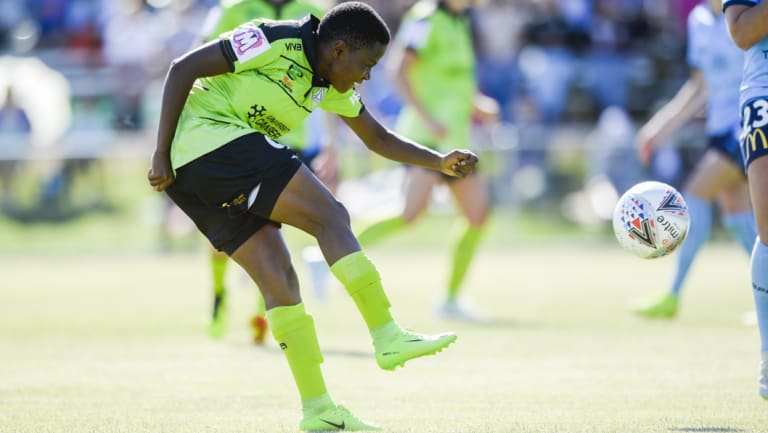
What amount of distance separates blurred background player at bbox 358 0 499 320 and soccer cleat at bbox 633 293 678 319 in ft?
5.34

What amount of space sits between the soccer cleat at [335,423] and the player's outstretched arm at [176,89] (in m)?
1.35

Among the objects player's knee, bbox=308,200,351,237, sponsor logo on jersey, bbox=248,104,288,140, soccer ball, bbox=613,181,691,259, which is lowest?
player's knee, bbox=308,200,351,237

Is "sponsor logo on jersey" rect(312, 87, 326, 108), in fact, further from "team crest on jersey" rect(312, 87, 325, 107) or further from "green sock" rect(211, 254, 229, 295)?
"green sock" rect(211, 254, 229, 295)

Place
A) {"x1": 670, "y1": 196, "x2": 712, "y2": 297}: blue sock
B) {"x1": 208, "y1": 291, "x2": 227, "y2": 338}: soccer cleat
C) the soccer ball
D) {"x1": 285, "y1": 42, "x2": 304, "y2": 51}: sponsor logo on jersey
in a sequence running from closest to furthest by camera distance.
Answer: {"x1": 285, "y1": 42, "x2": 304, "y2": 51}: sponsor logo on jersey, the soccer ball, {"x1": 208, "y1": 291, "x2": 227, "y2": 338}: soccer cleat, {"x1": 670, "y1": 196, "x2": 712, "y2": 297}: blue sock

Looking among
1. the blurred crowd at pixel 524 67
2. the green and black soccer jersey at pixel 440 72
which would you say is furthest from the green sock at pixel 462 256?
the blurred crowd at pixel 524 67

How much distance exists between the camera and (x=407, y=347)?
5992 mm

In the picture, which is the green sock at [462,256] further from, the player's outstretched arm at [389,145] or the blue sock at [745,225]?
the player's outstretched arm at [389,145]

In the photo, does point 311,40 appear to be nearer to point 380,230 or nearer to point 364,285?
point 364,285

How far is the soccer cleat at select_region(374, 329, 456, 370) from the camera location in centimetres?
596

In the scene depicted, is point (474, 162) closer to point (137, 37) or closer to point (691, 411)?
point (691, 411)

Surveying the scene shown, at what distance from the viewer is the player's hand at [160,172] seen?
614 centimetres

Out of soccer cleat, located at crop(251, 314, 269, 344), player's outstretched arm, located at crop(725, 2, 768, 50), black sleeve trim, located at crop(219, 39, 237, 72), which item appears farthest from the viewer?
soccer cleat, located at crop(251, 314, 269, 344)

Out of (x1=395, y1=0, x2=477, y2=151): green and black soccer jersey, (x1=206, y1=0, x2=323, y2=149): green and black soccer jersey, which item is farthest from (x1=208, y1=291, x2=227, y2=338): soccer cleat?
(x1=395, y1=0, x2=477, y2=151): green and black soccer jersey

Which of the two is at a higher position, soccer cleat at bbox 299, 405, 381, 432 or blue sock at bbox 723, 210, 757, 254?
blue sock at bbox 723, 210, 757, 254
